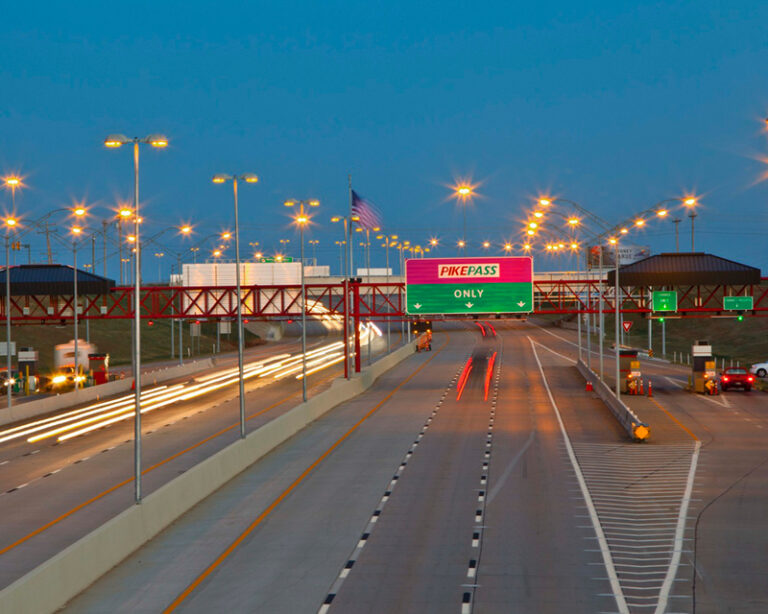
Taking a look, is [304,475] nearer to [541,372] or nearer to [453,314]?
[453,314]

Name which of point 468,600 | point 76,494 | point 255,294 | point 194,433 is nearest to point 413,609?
point 468,600

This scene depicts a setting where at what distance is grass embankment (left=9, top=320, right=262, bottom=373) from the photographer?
375ft

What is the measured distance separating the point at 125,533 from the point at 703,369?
47.3 metres

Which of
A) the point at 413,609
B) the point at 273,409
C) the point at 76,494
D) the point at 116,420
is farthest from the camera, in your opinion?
the point at 273,409

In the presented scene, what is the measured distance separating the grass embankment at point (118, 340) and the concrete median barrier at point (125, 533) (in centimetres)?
6767

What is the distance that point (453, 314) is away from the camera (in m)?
64.9

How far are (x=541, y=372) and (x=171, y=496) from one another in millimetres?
57634

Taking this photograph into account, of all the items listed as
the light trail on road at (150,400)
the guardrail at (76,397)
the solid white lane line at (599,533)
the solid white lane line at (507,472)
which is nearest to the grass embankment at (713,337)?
the light trail on road at (150,400)

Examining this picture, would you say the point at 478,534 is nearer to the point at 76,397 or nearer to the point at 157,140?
the point at 157,140

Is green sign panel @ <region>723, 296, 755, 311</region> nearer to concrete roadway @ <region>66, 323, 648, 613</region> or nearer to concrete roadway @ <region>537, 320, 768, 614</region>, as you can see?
concrete roadway @ <region>537, 320, 768, 614</region>

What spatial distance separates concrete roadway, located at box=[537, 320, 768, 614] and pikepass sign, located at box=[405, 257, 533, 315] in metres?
9.31

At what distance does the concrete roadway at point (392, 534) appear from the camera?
19.0 meters

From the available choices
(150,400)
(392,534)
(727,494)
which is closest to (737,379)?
(150,400)

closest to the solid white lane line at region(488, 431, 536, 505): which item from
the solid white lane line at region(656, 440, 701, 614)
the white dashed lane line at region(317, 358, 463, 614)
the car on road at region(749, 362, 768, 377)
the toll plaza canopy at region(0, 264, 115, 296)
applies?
the white dashed lane line at region(317, 358, 463, 614)
